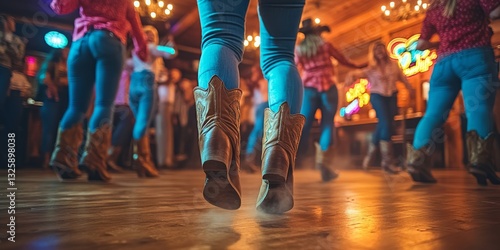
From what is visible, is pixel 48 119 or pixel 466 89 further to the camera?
pixel 48 119

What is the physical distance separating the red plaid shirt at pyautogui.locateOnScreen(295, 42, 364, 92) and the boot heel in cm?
185

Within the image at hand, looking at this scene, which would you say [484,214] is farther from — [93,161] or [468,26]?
[93,161]

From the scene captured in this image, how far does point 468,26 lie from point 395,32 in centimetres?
416

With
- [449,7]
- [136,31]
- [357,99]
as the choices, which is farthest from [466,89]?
[357,99]

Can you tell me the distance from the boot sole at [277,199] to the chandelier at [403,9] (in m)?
3.87

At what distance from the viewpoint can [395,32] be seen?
18.4ft

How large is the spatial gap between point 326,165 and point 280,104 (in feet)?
5.26

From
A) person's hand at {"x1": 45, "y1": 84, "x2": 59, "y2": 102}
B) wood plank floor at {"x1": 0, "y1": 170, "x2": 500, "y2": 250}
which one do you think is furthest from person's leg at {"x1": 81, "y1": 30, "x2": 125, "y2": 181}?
person's hand at {"x1": 45, "y1": 84, "x2": 59, "y2": 102}

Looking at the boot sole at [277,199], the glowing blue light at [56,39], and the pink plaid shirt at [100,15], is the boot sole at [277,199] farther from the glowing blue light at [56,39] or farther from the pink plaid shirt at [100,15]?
the glowing blue light at [56,39]

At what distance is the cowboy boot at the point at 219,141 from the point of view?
63 centimetres

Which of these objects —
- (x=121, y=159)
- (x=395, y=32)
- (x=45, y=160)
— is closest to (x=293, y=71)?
(x=45, y=160)

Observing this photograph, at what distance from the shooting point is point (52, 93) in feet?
11.8

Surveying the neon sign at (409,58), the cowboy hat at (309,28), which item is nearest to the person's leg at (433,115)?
the cowboy hat at (309,28)

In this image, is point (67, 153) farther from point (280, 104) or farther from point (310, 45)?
point (310, 45)
